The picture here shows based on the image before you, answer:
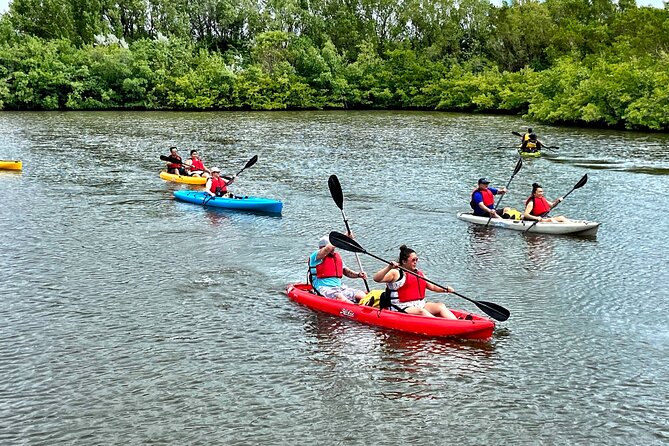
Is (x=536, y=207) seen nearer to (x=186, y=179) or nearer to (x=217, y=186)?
(x=217, y=186)

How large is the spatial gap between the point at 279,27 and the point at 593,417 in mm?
71802

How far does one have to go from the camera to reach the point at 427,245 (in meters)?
16.9

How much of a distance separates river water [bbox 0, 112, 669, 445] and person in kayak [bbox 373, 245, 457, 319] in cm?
52

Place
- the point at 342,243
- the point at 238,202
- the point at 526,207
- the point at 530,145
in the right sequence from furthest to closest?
1. the point at 530,145
2. the point at 238,202
3. the point at 526,207
4. the point at 342,243

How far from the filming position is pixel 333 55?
69062mm

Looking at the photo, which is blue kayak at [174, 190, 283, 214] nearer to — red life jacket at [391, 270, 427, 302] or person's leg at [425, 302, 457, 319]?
red life jacket at [391, 270, 427, 302]

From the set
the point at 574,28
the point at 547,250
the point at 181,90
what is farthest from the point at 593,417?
the point at 574,28

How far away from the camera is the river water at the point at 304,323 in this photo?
28.9 ft

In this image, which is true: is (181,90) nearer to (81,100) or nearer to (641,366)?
(81,100)

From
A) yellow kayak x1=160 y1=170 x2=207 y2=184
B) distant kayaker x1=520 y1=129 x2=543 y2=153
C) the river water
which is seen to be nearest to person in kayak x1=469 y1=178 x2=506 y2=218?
the river water

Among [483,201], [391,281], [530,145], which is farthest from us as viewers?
[530,145]

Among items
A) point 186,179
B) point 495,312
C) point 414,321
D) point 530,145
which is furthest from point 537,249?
point 530,145

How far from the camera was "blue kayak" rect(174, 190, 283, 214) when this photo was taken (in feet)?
65.0

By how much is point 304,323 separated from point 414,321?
1821 millimetres
